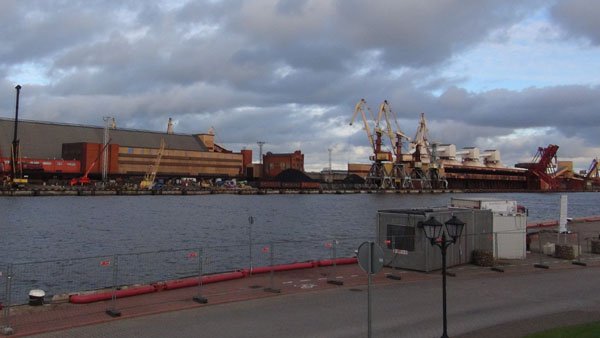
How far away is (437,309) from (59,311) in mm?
A: 10442

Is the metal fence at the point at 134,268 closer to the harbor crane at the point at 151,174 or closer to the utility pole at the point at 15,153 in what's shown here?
the utility pole at the point at 15,153

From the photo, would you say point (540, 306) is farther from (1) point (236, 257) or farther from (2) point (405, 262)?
(1) point (236, 257)

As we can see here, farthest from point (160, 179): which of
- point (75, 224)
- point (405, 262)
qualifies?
point (405, 262)

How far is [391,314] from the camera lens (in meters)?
15.2

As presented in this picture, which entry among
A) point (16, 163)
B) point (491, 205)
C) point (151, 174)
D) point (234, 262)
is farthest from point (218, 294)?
point (151, 174)

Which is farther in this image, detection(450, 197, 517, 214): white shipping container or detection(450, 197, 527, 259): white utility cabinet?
detection(450, 197, 517, 214): white shipping container

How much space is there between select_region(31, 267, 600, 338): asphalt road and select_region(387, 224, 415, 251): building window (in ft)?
9.55

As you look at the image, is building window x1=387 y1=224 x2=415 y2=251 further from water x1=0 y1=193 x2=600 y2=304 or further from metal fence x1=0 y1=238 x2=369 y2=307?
water x1=0 y1=193 x2=600 y2=304

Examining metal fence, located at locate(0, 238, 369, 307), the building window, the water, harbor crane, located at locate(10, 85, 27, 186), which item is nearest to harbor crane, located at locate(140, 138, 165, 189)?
harbor crane, located at locate(10, 85, 27, 186)

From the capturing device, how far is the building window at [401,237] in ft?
73.6

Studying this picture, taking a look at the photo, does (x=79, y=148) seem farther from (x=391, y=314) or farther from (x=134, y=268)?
A: (x=391, y=314)

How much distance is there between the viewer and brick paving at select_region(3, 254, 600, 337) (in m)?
14.6

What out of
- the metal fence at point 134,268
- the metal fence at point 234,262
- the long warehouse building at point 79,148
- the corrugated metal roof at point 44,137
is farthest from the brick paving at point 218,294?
the corrugated metal roof at point 44,137

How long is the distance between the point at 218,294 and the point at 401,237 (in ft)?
27.1
